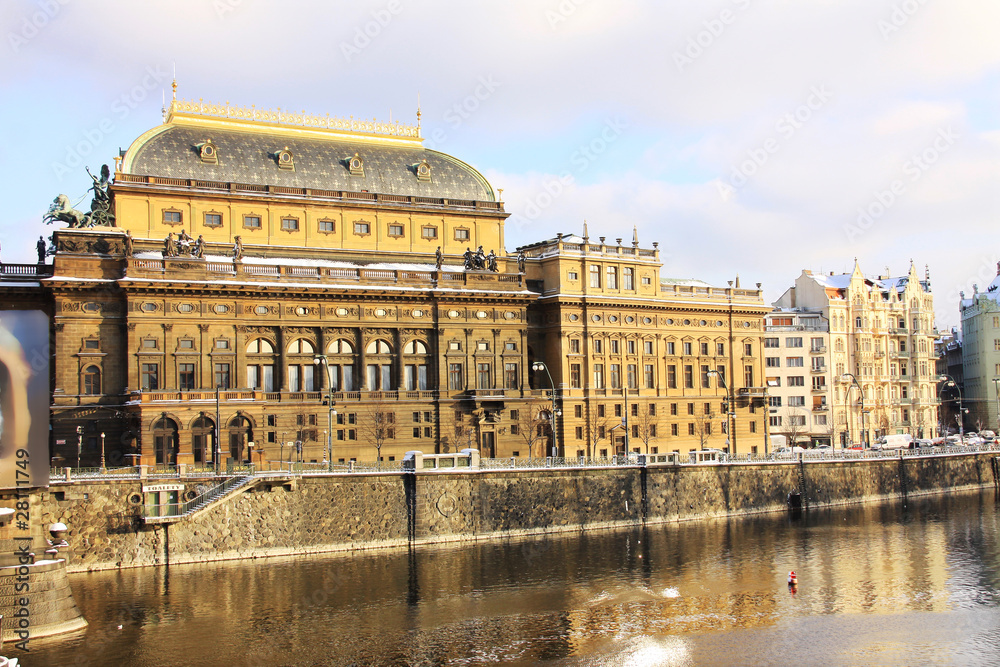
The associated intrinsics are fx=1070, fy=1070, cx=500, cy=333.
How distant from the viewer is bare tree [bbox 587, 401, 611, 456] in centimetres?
10819

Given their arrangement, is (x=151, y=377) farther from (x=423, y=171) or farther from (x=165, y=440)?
(x=423, y=171)

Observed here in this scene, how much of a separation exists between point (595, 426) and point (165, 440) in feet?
142

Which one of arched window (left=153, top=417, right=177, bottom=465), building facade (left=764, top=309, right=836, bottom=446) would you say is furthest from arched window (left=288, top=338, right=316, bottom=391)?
building facade (left=764, top=309, right=836, bottom=446)

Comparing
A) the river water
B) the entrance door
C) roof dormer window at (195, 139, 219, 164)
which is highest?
roof dormer window at (195, 139, 219, 164)

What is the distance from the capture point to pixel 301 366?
95.4 metres

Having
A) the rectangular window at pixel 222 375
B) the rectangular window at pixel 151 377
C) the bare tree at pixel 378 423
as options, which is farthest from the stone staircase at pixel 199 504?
the bare tree at pixel 378 423

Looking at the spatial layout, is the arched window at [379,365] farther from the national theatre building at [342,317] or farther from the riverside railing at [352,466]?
the riverside railing at [352,466]

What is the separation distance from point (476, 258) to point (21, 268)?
133ft

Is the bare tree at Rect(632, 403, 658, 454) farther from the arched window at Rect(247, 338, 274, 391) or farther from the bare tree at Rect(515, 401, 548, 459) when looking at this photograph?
the arched window at Rect(247, 338, 274, 391)

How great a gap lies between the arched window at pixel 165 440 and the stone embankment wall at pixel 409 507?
11673 mm

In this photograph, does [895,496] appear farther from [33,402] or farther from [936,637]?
[33,402]

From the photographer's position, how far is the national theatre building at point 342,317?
87.7 metres

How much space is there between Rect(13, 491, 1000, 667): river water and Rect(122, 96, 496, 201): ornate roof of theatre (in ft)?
134

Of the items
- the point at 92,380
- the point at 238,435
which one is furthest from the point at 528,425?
the point at 92,380
